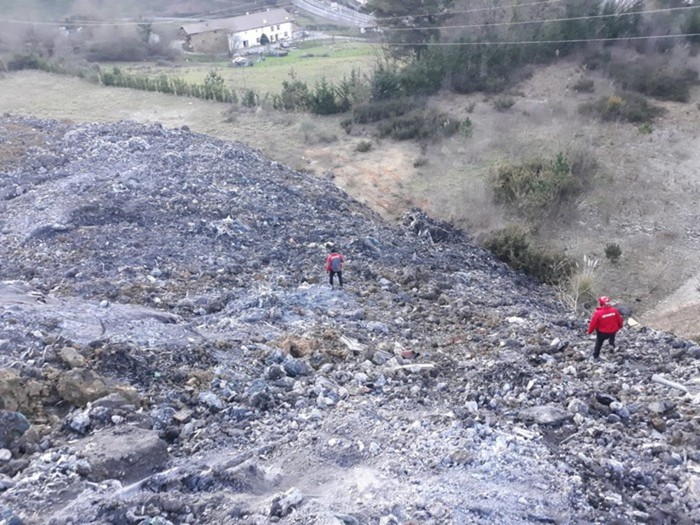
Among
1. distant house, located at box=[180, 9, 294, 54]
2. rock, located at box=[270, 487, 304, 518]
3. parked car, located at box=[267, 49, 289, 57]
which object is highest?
distant house, located at box=[180, 9, 294, 54]

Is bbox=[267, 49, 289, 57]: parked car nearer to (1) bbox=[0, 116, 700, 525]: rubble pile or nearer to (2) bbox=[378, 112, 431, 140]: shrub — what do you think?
(2) bbox=[378, 112, 431, 140]: shrub

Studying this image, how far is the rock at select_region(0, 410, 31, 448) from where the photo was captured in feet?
17.4

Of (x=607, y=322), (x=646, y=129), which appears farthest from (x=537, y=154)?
(x=607, y=322)

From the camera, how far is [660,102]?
73.4 ft

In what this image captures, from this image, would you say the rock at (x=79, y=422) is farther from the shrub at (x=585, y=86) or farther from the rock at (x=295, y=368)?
the shrub at (x=585, y=86)

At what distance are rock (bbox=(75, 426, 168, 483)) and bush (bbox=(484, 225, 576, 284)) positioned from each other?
937 centimetres

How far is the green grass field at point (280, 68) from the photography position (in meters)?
30.9


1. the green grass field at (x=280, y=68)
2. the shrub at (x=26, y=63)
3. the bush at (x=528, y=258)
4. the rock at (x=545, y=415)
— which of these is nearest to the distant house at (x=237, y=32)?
the green grass field at (x=280, y=68)

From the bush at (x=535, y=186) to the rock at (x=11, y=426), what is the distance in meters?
12.9

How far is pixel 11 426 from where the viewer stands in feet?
17.6

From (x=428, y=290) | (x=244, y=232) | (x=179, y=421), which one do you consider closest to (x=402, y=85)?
(x=244, y=232)

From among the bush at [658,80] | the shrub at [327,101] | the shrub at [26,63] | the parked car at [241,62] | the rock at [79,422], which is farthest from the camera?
the parked car at [241,62]

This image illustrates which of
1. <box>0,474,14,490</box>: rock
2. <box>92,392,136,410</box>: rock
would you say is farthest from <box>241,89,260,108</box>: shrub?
<box>0,474,14,490</box>: rock

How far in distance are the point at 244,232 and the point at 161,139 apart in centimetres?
667
